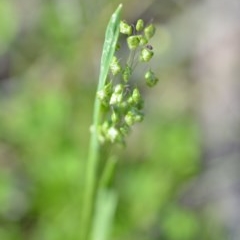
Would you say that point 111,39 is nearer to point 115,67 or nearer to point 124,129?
point 115,67

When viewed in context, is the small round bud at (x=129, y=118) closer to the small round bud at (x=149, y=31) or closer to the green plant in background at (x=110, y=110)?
the green plant in background at (x=110, y=110)

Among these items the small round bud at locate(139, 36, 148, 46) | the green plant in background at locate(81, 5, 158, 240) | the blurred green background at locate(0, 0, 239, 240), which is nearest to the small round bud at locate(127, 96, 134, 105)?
the green plant in background at locate(81, 5, 158, 240)

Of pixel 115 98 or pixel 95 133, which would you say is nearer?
pixel 115 98

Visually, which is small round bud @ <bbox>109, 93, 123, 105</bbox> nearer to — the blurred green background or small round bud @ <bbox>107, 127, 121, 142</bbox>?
small round bud @ <bbox>107, 127, 121, 142</bbox>

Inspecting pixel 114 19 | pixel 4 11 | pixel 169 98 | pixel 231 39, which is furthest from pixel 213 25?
pixel 114 19

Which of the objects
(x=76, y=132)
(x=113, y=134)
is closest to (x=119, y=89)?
(x=113, y=134)

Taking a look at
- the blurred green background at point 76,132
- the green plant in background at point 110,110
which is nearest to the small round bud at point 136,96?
the green plant in background at point 110,110
